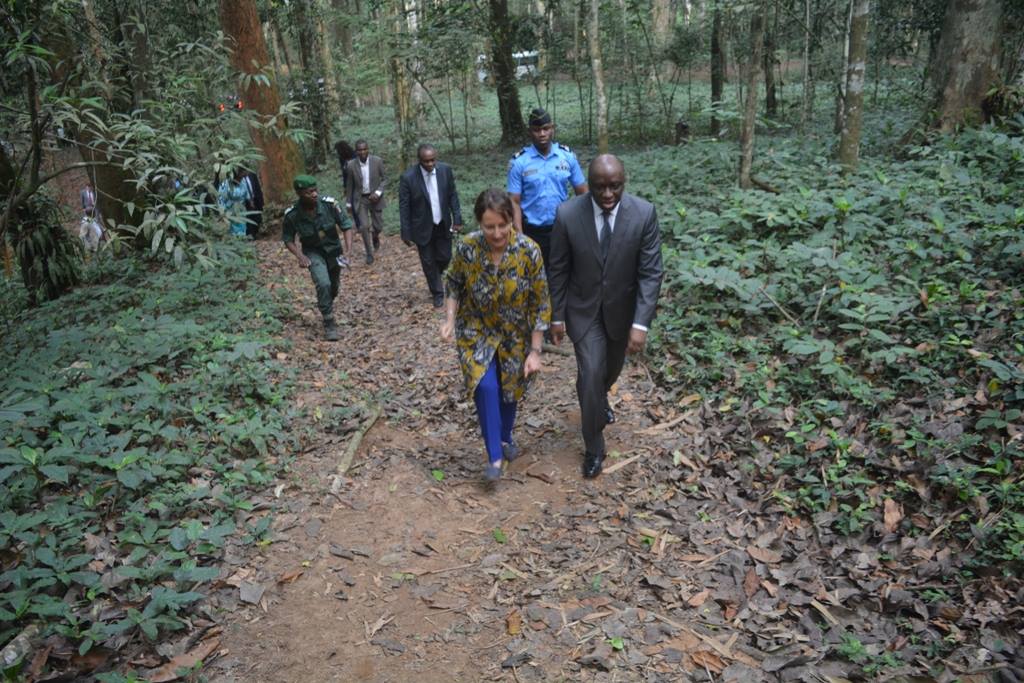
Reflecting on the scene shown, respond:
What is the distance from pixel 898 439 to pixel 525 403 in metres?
3.02

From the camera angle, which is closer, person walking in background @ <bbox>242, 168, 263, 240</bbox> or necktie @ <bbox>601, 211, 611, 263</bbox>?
necktie @ <bbox>601, 211, 611, 263</bbox>

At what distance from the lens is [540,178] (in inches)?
249

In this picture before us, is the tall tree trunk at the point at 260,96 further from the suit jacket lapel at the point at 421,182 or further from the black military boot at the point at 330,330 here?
the black military boot at the point at 330,330

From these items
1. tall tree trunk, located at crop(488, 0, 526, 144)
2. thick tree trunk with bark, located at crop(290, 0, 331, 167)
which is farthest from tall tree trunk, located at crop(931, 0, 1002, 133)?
thick tree trunk with bark, located at crop(290, 0, 331, 167)

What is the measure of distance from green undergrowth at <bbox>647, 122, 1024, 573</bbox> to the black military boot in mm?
3898

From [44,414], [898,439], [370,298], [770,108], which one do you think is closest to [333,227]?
[370,298]

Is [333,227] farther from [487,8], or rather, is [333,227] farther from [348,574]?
[487,8]

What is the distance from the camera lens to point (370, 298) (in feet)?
31.6

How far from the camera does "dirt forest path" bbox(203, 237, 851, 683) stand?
3266 millimetres

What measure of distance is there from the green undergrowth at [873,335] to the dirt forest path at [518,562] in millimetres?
491

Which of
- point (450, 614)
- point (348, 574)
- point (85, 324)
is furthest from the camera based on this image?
point (85, 324)

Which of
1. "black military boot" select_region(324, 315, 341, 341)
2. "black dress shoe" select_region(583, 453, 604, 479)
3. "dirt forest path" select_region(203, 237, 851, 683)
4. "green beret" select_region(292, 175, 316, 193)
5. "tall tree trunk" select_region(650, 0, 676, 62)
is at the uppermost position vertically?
"tall tree trunk" select_region(650, 0, 676, 62)

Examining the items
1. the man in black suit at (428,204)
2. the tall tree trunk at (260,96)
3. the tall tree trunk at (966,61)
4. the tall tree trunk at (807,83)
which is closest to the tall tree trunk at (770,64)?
the tall tree trunk at (807,83)

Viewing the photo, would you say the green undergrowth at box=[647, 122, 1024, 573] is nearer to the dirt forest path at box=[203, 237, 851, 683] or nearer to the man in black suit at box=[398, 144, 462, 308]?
the dirt forest path at box=[203, 237, 851, 683]
